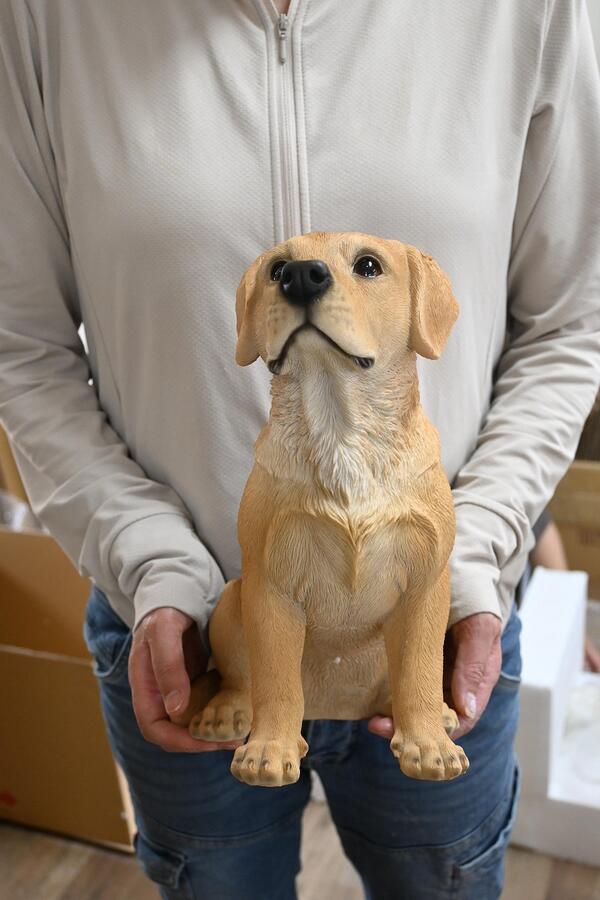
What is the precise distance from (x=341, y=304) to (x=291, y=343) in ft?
0.14

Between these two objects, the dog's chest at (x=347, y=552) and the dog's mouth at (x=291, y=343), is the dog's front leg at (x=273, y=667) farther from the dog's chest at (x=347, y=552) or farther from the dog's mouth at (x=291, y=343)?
the dog's mouth at (x=291, y=343)

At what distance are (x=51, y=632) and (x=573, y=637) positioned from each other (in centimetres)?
93

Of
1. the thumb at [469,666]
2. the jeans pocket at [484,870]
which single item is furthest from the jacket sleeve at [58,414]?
the jeans pocket at [484,870]

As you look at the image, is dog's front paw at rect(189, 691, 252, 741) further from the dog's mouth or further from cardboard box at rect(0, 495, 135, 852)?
cardboard box at rect(0, 495, 135, 852)

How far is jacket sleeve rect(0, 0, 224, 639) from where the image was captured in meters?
0.79

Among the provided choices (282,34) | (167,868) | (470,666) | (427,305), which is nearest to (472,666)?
(470,666)

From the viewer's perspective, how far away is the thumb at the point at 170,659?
729 mm

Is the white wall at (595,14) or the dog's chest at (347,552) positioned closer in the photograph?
the dog's chest at (347,552)

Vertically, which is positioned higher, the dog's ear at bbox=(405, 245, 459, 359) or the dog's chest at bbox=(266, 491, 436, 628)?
the dog's ear at bbox=(405, 245, 459, 359)

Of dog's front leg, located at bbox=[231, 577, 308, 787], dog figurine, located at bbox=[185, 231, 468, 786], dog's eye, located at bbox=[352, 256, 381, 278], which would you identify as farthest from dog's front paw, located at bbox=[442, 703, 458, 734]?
dog's eye, located at bbox=[352, 256, 381, 278]

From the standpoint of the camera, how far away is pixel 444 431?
83 cm

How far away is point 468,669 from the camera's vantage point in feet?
2.36

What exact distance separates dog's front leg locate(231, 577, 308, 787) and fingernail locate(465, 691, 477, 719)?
13 cm

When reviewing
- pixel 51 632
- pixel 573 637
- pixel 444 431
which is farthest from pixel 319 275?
pixel 51 632
